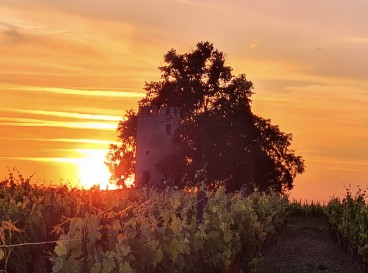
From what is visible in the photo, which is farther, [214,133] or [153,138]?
[153,138]

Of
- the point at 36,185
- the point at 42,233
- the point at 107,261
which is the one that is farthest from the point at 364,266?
the point at 107,261

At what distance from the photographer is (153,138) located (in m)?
47.7

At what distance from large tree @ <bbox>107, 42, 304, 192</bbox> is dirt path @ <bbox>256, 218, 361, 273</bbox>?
1161 cm

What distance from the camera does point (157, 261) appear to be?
743 cm

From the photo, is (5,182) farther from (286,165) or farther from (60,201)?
(286,165)

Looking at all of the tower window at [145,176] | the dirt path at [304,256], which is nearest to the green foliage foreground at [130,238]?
the dirt path at [304,256]

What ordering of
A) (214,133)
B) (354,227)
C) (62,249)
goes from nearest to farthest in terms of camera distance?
1. (62,249)
2. (354,227)
3. (214,133)

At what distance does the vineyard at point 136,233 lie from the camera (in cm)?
671

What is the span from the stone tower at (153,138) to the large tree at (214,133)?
2.50ft

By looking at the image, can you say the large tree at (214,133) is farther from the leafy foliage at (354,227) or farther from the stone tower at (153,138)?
the leafy foliage at (354,227)

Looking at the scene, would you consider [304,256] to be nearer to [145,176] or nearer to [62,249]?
[62,249]

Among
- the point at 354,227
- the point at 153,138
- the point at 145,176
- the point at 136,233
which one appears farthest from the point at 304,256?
the point at 153,138

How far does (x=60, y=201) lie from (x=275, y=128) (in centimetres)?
3051

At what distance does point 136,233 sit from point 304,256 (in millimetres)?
13443
